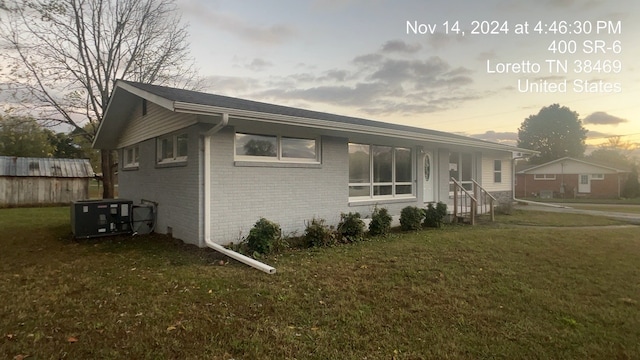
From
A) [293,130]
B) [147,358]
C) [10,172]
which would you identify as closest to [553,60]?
[293,130]

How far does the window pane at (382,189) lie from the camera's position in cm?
1090

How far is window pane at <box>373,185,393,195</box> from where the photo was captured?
10.9m

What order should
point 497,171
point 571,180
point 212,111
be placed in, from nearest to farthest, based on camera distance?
point 212,111, point 497,171, point 571,180

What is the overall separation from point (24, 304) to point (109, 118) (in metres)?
8.50

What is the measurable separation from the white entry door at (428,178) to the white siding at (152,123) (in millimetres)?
8345

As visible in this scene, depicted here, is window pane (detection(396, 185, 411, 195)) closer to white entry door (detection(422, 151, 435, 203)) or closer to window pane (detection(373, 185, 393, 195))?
window pane (detection(373, 185, 393, 195))

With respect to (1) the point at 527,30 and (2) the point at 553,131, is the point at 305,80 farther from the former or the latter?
(2) the point at 553,131

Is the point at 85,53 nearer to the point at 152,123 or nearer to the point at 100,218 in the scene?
the point at 152,123

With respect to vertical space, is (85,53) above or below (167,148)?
above

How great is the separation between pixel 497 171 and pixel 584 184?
86.9ft

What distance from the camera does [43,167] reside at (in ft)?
70.9

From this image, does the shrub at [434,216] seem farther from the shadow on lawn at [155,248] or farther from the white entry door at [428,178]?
the shadow on lawn at [155,248]

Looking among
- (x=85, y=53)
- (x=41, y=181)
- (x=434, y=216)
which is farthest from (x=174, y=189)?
(x=41, y=181)

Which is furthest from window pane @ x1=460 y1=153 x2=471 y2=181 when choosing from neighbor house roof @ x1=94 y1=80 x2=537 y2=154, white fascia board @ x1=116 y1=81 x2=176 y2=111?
white fascia board @ x1=116 y1=81 x2=176 y2=111
